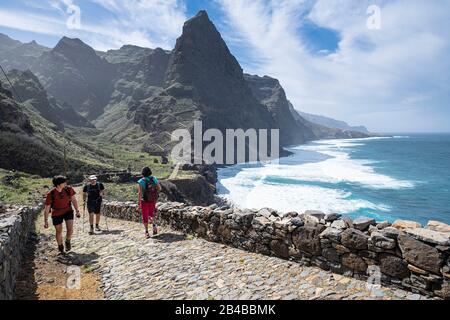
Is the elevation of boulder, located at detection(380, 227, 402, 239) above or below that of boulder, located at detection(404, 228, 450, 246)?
below

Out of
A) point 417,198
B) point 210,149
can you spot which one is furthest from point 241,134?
point 417,198

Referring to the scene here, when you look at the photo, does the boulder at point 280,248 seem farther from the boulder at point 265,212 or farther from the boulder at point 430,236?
the boulder at point 430,236

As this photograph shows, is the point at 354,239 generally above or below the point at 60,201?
below

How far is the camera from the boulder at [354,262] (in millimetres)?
6828

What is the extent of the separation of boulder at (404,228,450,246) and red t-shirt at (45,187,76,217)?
10.1 m

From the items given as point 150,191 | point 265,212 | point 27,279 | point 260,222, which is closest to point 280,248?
point 260,222

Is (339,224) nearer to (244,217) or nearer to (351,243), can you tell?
(351,243)

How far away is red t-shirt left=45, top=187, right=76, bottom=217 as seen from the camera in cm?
1012

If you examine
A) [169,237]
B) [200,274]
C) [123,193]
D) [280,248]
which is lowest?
[123,193]

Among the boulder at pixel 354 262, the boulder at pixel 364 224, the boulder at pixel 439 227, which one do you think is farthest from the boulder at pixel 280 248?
the boulder at pixel 439 227

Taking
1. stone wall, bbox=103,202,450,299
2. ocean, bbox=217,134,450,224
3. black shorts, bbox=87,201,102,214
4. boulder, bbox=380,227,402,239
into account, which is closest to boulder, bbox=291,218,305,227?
stone wall, bbox=103,202,450,299

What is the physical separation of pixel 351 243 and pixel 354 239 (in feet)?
0.43

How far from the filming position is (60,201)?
1031cm

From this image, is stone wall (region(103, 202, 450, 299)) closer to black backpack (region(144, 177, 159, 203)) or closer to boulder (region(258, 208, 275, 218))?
boulder (region(258, 208, 275, 218))
